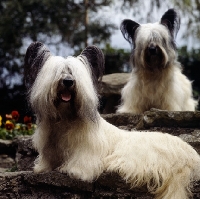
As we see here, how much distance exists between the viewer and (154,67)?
7.42m

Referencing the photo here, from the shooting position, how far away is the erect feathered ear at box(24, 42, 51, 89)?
491cm

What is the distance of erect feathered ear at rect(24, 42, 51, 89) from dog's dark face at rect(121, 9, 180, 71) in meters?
2.67

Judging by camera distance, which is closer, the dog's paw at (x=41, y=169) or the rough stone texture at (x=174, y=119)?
the dog's paw at (x=41, y=169)

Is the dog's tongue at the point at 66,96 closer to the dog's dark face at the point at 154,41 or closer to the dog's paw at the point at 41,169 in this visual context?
the dog's paw at the point at 41,169

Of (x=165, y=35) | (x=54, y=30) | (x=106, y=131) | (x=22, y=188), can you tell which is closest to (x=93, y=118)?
(x=106, y=131)

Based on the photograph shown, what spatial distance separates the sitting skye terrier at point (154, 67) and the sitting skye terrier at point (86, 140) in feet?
8.13

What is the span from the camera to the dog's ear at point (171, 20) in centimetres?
762

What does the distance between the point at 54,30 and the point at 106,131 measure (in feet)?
29.5

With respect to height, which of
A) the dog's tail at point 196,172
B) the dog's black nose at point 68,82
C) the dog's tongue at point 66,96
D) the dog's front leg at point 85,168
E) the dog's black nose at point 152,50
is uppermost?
the dog's black nose at point 152,50

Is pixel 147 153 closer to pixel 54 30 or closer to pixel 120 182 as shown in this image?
pixel 120 182

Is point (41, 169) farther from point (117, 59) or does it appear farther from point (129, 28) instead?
point (117, 59)

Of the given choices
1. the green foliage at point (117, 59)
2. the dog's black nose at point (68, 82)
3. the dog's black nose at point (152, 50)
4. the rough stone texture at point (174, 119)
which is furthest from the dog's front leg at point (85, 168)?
the green foliage at point (117, 59)

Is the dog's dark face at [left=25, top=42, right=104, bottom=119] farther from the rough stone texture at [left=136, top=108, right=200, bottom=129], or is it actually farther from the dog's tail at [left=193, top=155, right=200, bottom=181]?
the rough stone texture at [left=136, top=108, right=200, bottom=129]

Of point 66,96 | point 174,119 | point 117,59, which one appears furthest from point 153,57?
point 117,59
